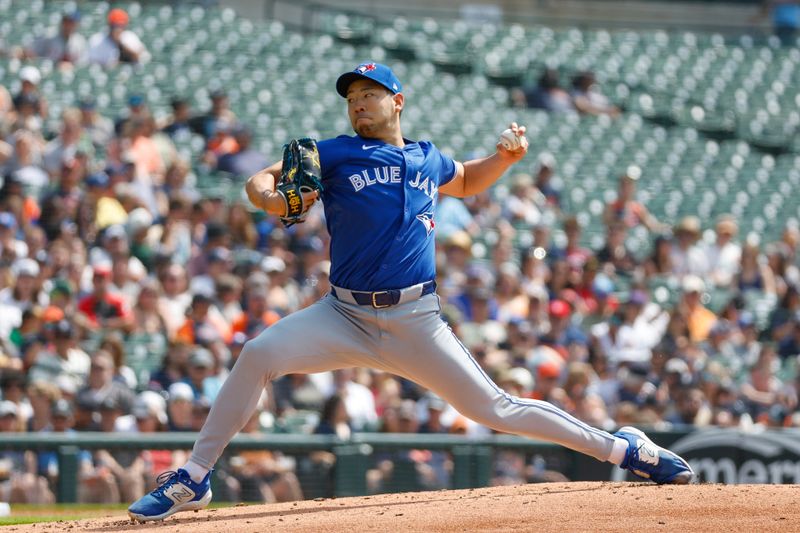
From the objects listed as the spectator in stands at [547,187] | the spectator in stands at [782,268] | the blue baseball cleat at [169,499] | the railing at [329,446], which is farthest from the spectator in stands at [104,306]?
the spectator in stands at [782,268]

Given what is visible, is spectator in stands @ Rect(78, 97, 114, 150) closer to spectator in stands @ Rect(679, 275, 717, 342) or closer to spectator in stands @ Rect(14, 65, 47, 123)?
spectator in stands @ Rect(14, 65, 47, 123)

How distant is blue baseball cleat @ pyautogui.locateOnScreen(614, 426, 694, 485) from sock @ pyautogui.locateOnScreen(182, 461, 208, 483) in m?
1.68

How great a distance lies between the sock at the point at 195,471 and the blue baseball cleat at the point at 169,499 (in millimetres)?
12

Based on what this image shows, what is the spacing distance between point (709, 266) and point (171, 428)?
6.05m

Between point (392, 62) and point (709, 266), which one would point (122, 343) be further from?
point (392, 62)

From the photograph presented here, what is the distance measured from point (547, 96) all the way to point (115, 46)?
5468mm

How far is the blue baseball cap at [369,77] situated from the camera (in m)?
5.16

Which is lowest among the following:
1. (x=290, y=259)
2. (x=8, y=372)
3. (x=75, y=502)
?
(x=75, y=502)

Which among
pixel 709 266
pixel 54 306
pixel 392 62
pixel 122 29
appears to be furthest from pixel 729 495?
pixel 392 62

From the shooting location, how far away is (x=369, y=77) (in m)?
5.16

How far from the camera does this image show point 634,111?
1750 cm

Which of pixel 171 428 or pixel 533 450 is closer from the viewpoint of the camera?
pixel 171 428

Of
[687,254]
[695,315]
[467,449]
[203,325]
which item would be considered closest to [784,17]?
[687,254]

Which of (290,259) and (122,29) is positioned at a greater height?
(122,29)
